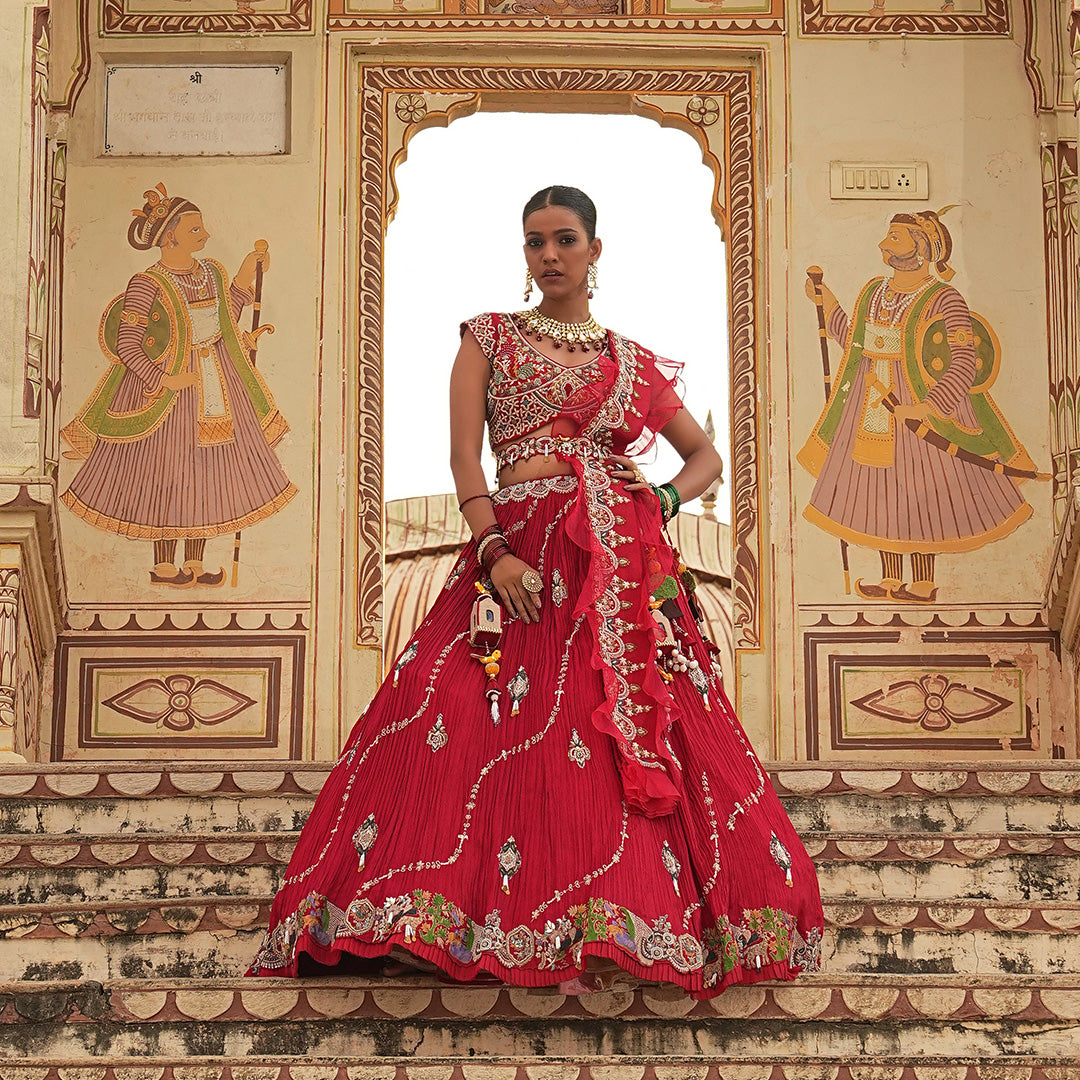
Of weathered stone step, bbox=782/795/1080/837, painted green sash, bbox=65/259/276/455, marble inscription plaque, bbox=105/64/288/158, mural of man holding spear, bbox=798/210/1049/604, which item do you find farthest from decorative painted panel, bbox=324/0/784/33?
weathered stone step, bbox=782/795/1080/837

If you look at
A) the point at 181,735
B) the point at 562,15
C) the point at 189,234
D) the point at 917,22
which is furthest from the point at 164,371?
the point at 917,22

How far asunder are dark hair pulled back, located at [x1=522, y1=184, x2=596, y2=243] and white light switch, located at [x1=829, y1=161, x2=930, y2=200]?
358 centimetres

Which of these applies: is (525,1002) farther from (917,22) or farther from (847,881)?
(917,22)

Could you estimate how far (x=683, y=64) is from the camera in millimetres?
8258

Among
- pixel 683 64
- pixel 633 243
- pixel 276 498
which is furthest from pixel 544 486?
pixel 633 243

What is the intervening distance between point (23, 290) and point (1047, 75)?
4427 mm

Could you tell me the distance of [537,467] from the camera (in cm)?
478

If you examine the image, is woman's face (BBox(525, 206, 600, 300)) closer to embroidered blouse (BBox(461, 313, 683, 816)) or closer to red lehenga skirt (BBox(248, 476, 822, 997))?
embroidered blouse (BBox(461, 313, 683, 816))

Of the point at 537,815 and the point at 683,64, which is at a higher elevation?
the point at 683,64

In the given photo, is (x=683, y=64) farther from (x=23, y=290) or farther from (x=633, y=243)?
(x=633, y=243)

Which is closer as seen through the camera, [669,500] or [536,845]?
[536,845]

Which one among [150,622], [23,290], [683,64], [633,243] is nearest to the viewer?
[23,290]

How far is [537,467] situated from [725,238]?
363 centimetres

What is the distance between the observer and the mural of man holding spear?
780 centimetres
